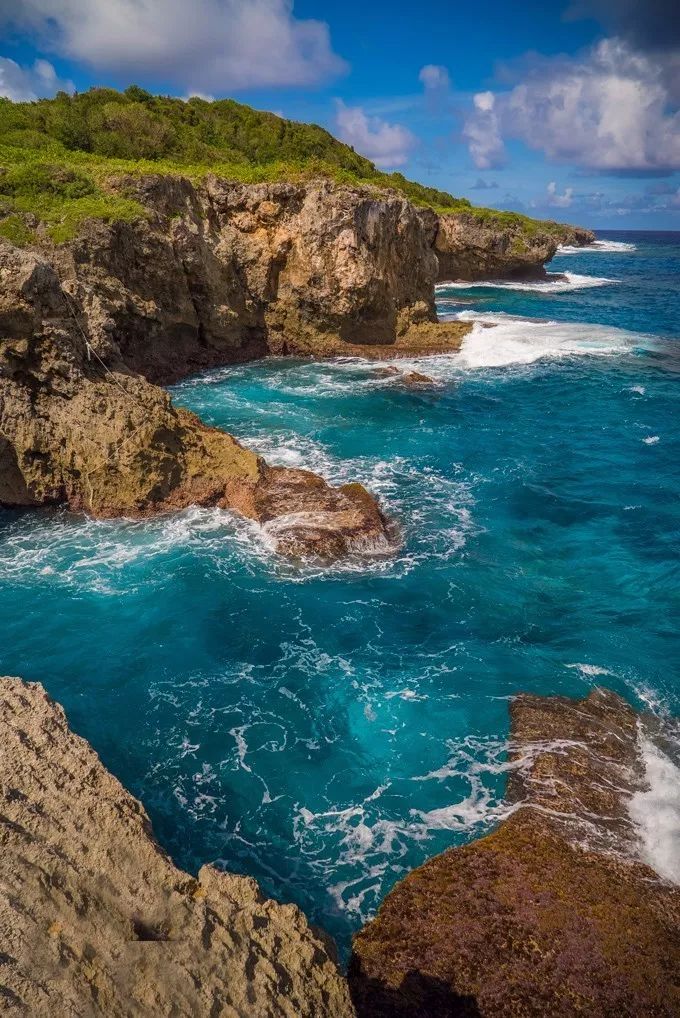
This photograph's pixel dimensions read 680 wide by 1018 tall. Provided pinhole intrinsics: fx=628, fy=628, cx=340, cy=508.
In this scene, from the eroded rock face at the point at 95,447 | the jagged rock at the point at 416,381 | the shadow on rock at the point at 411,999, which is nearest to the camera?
the shadow on rock at the point at 411,999

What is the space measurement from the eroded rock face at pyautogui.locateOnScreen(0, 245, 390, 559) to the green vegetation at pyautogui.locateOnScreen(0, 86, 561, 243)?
851cm

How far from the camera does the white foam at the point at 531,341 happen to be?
128 feet

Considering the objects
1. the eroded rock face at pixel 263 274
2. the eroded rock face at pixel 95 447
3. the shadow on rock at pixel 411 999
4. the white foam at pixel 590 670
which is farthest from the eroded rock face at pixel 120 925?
the eroded rock face at pixel 263 274

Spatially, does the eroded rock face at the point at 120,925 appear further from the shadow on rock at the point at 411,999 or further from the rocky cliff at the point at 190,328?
the rocky cliff at the point at 190,328

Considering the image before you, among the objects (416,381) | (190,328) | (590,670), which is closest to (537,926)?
(590,670)

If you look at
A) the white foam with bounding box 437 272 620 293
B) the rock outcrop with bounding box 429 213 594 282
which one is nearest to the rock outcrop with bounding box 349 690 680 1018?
the white foam with bounding box 437 272 620 293

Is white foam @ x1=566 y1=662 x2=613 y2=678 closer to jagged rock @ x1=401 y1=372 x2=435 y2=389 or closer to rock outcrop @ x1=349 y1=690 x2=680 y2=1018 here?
rock outcrop @ x1=349 y1=690 x2=680 y2=1018

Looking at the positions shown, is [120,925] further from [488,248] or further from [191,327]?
[488,248]

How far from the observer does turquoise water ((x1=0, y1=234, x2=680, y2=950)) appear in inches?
413

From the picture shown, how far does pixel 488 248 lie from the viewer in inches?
2783

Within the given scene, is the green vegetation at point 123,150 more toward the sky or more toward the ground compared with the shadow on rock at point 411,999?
more toward the sky

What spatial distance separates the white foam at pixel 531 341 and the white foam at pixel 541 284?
22165 millimetres

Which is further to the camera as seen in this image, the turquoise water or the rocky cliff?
the rocky cliff

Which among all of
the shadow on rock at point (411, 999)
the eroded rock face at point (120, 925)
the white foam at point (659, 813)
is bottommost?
the white foam at point (659, 813)
